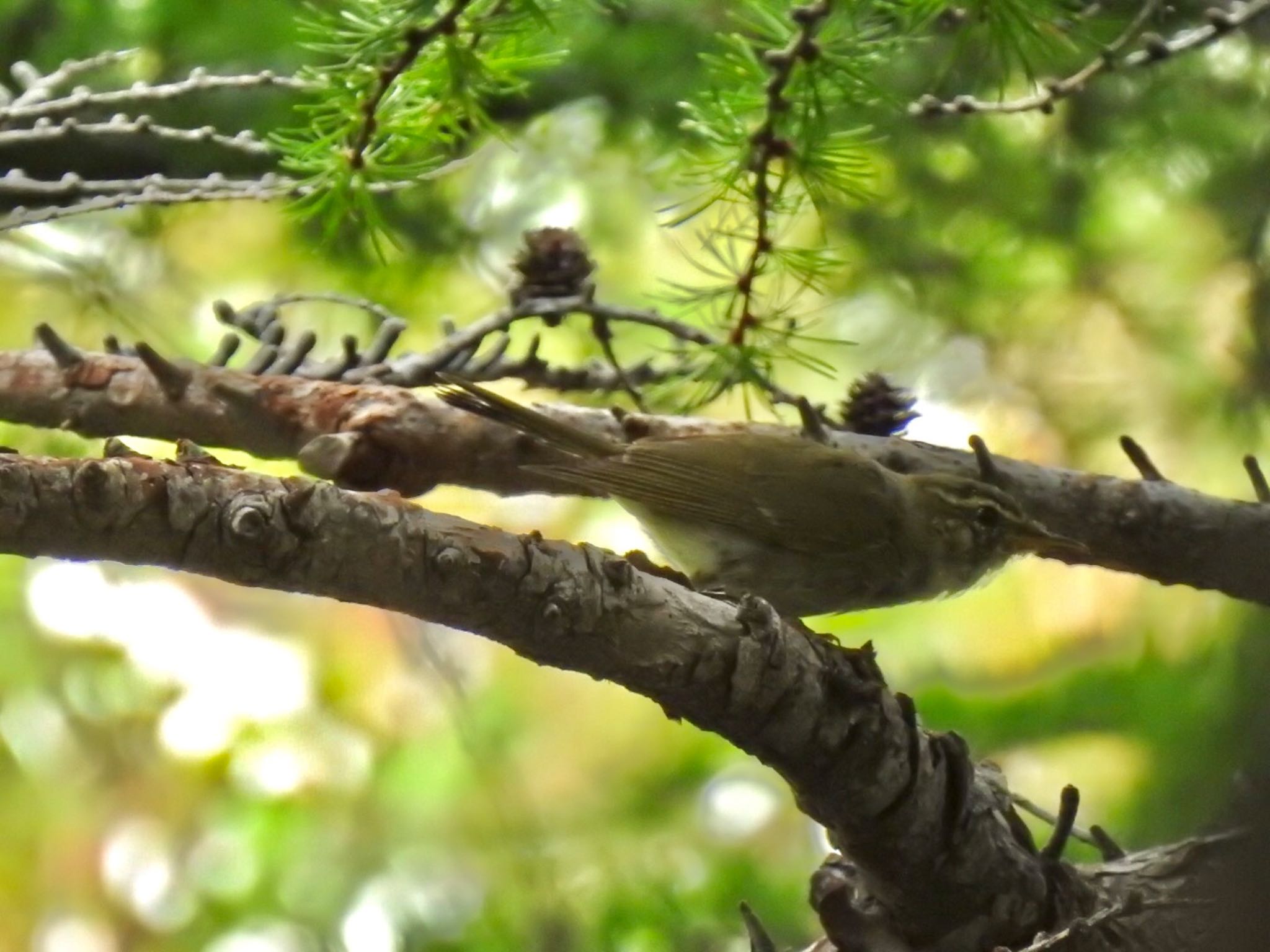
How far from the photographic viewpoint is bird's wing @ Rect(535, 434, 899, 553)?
2.50 m

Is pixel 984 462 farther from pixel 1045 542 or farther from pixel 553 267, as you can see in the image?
pixel 553 267

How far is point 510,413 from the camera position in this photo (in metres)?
2.16

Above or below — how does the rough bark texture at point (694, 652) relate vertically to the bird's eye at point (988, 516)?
below

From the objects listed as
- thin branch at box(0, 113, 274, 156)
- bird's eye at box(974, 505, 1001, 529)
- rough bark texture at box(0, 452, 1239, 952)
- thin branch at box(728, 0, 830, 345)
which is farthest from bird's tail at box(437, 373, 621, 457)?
bird's eye at box(974, 505, 1001, 529)

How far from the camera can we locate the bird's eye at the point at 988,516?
241 cm

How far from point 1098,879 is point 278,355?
4.79ft

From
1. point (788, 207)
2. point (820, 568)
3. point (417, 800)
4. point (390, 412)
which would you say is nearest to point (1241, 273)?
point (820, 568)

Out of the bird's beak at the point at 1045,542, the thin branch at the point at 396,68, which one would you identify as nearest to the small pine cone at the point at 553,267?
the thin branch at the point at 396,68

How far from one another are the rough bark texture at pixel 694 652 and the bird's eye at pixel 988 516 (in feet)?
1.93

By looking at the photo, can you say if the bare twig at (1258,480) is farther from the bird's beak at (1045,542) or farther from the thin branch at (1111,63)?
the thin branch at (1111,63)

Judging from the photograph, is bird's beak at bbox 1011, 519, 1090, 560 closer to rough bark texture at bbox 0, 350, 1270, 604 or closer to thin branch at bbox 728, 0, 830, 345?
rough bark texture at bbox 0, 350, 1270, 604

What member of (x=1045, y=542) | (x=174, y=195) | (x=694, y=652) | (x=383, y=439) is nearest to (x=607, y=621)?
(x=694, y=652)

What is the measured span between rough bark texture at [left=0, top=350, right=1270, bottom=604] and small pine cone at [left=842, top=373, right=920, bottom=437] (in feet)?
1.14

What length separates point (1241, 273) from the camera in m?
3.25
